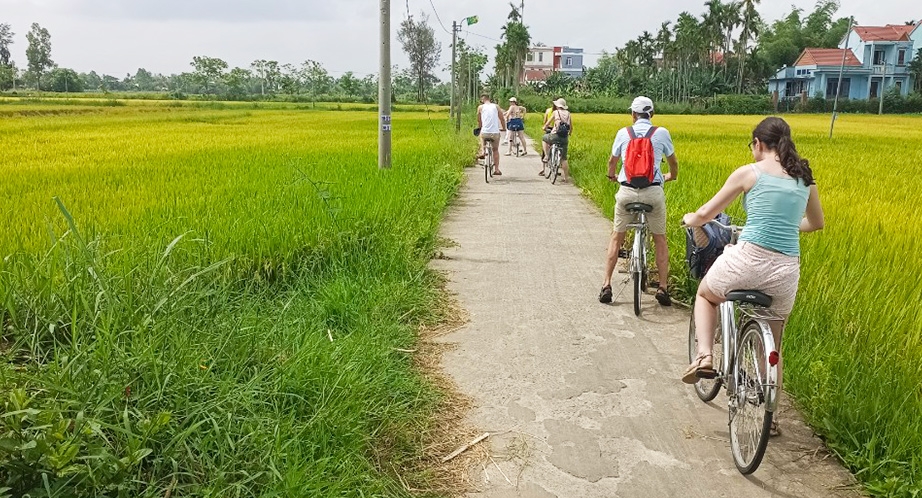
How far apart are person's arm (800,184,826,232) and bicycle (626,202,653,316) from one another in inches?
80.1

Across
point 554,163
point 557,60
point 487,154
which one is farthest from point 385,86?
point 557,60

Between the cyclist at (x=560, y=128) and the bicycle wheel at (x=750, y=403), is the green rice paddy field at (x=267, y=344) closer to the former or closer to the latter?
the bicycle wheel at (x=750, y=403)

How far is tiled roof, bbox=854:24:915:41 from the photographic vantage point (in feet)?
211

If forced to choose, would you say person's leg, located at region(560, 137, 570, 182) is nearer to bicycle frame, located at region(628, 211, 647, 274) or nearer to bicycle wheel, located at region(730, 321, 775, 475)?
bicycle frame, located at region(628, 211, 647, 274)

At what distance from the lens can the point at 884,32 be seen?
65.2m

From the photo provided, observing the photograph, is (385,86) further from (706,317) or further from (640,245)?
(706,317)

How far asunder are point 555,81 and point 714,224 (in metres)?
74.0

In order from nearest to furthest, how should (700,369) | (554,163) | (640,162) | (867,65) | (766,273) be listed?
(766,273)
(700,369)
(640,162)
(554,163)
(867,65)

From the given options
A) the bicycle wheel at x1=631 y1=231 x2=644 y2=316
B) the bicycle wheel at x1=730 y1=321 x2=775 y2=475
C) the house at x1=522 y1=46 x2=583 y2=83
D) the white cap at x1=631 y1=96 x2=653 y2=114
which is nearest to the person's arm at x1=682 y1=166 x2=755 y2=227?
the bicycle wheel at x1=730 y1=321 x2=775 y2=475

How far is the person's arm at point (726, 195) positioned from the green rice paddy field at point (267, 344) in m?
0.96

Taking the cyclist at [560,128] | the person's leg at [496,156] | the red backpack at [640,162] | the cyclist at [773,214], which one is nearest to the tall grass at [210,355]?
the cyclist at [773,214]

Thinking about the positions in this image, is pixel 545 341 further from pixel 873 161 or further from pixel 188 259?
pixel 873 161

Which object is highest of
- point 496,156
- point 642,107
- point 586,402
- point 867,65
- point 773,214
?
point 867,65

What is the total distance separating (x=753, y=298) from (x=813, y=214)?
54cm
